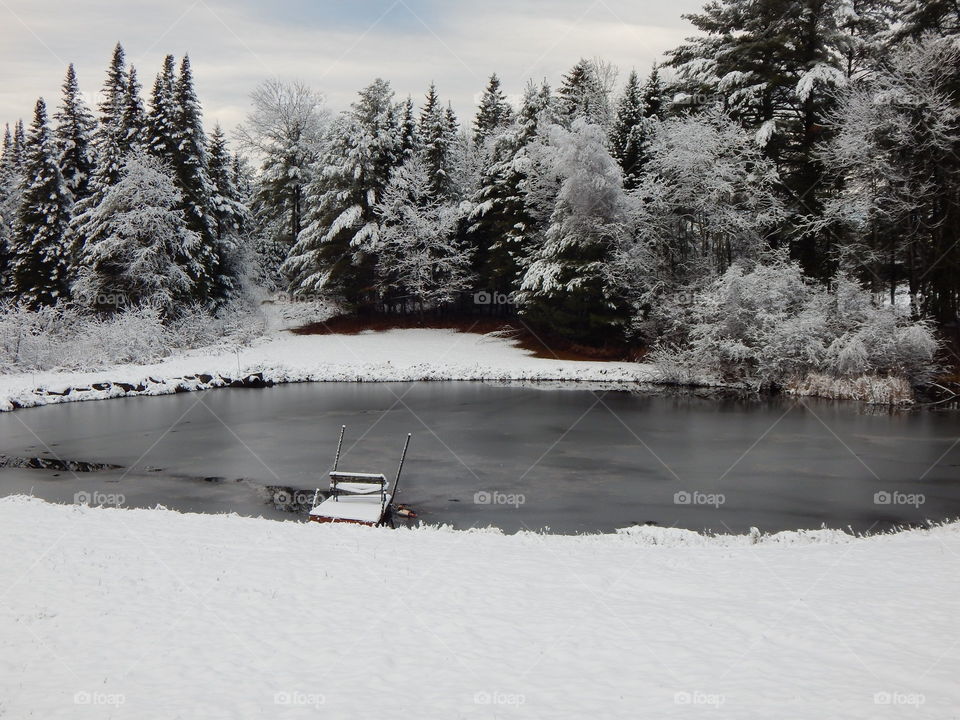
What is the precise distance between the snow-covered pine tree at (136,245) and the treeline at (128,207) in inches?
2.4

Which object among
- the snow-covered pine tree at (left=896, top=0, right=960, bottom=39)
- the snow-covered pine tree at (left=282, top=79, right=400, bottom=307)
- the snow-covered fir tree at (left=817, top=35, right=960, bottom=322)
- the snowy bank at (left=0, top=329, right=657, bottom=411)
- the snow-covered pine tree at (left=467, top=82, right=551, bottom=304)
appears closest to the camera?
the snowy bank at (left=0, top=329, right=657, bottom=411)

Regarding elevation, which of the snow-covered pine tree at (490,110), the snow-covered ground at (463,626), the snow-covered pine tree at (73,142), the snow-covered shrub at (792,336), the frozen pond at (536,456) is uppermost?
the snow-covered pine tree at (490,110)

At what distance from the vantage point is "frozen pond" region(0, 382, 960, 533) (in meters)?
14.5

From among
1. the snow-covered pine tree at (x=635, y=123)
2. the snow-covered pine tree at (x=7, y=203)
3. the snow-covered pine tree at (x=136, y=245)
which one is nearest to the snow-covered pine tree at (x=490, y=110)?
the snow-covered pine tree at (x=635, y=123)

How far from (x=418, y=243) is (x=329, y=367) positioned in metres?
14.2

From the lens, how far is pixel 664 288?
37.6m

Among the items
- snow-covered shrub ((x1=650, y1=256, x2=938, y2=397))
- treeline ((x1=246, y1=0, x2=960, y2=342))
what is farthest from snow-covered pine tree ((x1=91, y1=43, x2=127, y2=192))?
snow-covered shrub ((x1=650, y1=256, x2=938, y2=397))

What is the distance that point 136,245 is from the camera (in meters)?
38.8

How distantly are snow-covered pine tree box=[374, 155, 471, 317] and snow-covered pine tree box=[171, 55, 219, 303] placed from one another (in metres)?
10.4

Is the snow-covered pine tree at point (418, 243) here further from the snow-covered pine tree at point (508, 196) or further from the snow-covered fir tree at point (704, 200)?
the snow-covered fir tree at point (704, 200)

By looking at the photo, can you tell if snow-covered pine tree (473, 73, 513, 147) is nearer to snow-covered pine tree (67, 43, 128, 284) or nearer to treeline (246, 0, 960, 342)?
treeline (246, 0, 960, 342)

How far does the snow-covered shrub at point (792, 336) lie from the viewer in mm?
28312

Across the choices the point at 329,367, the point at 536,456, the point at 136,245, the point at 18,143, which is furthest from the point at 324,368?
the point at 18,143

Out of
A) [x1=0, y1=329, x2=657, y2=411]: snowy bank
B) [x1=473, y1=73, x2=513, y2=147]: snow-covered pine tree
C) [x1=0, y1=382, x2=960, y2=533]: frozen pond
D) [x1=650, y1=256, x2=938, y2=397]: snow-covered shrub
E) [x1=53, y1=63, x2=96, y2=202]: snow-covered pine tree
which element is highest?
[x1=473, y1=73, x2=513, y2=147]: snow-covered pine tree
